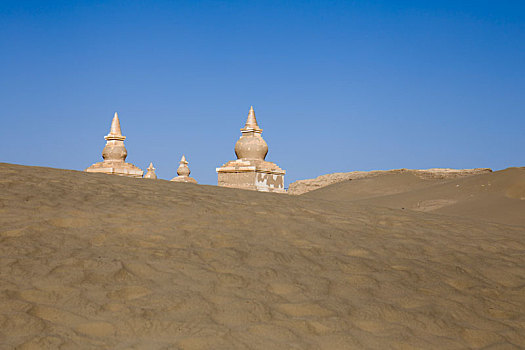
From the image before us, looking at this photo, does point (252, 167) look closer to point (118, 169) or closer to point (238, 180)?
point (238, 180)

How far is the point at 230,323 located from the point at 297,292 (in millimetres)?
822

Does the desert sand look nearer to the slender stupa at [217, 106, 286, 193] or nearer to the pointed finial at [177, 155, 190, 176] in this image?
the slender stupa at [217, 106, 286, 193]

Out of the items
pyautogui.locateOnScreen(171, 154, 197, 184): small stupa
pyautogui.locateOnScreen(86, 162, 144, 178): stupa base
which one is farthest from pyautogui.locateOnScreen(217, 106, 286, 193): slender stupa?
pyautogui.locateOnScreen(171, 154, 197, 184): small stupa

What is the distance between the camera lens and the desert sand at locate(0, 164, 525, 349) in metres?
3.18

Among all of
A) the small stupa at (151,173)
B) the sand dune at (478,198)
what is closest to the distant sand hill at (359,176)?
the sand dune at (478,198)

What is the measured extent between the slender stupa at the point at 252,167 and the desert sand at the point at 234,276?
378 centimetres

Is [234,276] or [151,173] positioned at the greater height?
[151,173]

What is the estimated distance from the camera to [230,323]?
330 cm

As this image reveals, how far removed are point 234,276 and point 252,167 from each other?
23.4ft

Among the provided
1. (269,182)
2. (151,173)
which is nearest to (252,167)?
(269,182)

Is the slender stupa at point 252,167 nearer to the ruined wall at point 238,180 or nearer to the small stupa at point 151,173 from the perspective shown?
the ruined wall at point 238,180

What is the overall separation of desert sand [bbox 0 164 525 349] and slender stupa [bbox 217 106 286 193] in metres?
3.78

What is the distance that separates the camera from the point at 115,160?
13.4 m

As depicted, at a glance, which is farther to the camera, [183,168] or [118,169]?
[183,168]
